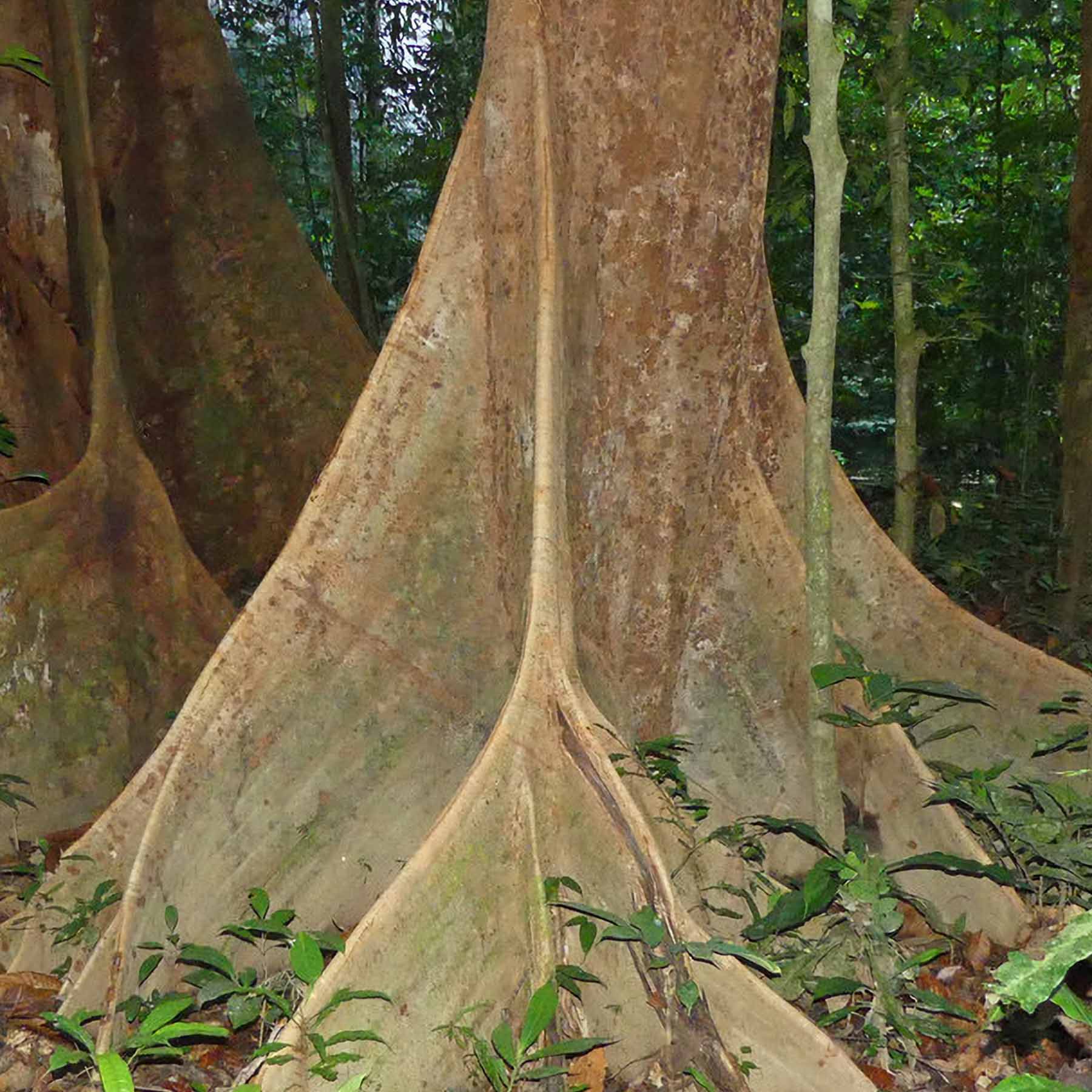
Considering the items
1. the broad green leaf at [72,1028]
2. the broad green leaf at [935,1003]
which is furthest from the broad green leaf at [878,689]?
the broad green leaf at [72,1028]

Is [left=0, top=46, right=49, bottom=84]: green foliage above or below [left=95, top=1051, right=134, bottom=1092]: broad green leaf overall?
above

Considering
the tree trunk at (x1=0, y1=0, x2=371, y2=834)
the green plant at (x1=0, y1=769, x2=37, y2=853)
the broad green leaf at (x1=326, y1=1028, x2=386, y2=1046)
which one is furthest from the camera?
the tree trunk at (x1=0, y1=0, x2=371, y2=834)

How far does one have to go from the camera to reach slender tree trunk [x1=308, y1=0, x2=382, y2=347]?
324 inches

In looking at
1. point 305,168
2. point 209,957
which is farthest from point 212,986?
point 305,168

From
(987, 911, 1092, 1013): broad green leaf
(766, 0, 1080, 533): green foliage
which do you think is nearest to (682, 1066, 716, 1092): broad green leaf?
(987, 911, 1092, 1013): broad green leaf

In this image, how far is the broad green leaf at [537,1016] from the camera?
2369 millimetres

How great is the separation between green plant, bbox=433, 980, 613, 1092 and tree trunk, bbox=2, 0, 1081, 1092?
0.62 meters

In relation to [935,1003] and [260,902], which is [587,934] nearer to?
[935,1003]

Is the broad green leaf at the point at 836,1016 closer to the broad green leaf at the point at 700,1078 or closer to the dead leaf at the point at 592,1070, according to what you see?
the broad green leaf at the point at 700,1078

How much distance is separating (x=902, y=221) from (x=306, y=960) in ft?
11.0

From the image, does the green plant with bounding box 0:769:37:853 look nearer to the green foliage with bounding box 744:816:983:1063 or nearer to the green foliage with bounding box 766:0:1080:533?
the green foliage with bounding box 744:816:983:1063

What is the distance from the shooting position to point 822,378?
2889mm

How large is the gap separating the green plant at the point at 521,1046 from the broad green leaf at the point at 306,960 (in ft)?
0.86

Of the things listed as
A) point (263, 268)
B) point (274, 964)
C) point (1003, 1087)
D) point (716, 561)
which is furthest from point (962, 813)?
point (263, 268)
